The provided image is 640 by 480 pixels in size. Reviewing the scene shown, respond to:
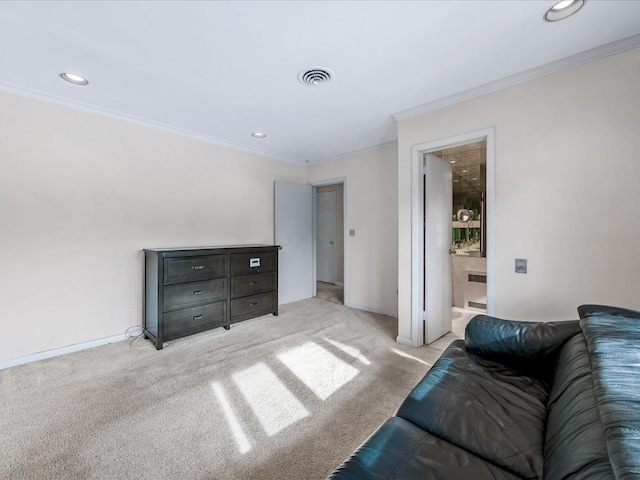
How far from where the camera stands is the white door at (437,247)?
117 inches

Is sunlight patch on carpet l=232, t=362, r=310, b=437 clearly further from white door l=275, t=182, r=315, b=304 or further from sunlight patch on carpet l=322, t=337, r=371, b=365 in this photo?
white door l=275, t=182, r=315, b=304

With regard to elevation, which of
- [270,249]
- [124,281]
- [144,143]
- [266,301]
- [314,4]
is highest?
[314,4]

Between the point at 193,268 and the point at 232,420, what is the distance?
5.82ft

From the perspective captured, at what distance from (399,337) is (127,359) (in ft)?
8.95

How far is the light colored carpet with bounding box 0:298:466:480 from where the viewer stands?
4.83ft

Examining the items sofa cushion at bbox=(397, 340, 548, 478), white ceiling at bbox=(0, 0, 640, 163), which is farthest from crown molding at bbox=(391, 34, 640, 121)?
sofa cushion at bbox=(397, 340, 548, 478)

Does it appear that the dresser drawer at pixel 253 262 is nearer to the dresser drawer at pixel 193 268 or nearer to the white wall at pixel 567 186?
the dresser drawer at pixel 193 268

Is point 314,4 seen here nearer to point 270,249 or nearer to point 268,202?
point 270,249

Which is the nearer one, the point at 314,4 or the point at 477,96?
the point at 314,4

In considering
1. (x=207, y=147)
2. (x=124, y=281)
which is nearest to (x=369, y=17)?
(x=207, y=147)

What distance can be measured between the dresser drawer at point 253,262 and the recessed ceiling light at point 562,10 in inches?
134

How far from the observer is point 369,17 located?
166 cm

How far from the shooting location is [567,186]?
82.9 inches

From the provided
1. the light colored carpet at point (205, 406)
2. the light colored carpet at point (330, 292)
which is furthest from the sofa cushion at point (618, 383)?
the light colored carpet at point (330, 292)
